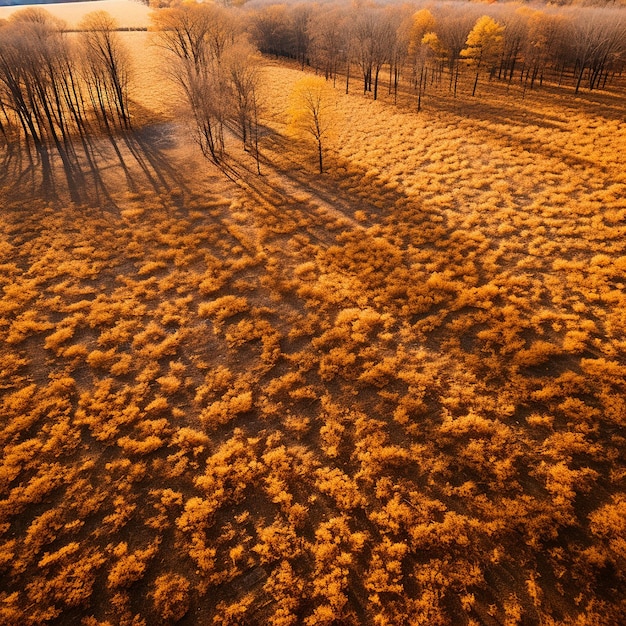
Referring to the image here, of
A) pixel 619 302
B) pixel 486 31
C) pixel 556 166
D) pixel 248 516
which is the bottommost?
pixel 248 516

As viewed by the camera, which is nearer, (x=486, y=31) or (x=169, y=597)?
(x=169, y=597)

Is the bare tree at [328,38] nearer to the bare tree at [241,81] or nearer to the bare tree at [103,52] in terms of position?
the bare tree at [241,81]

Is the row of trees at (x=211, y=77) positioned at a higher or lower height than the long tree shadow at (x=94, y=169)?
higher

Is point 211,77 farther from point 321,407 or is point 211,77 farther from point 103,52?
point 321,407

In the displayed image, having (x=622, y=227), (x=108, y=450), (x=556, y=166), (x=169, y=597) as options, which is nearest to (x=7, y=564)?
(x=108, y=450)

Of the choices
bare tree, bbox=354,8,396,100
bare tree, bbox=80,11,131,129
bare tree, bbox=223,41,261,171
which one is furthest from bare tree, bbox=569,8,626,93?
bare tree, bbox=80,11,131,129

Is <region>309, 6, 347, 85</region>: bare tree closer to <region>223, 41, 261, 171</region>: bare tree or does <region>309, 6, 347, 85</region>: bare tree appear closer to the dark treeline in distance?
the dark treeline in distance

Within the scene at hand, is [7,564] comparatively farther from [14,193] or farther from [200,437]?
[14,193]

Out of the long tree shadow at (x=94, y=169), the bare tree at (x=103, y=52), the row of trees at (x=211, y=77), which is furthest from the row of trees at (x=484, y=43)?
the long tree shadow at (x=94, y=169)
